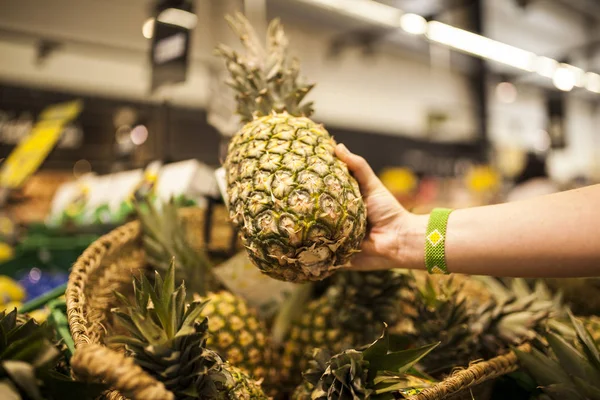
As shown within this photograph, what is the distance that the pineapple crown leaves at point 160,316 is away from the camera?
3.00 feet

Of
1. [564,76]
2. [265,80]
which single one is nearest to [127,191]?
[265,80]

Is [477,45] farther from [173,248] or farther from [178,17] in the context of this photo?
[173,248]

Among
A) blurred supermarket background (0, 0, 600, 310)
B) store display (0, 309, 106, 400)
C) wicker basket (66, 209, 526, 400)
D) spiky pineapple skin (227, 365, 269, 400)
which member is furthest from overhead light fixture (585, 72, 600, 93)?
store display (0, 309, 106, 400)

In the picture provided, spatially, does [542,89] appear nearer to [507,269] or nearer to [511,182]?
[511,182]

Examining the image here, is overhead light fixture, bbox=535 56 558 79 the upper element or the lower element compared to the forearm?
upper

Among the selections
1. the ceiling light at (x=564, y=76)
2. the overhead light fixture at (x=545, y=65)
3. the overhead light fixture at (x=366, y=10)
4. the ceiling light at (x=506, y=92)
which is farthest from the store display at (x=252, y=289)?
the ceiling light at (x=506, y=92)

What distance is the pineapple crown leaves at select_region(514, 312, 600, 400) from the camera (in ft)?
3.89

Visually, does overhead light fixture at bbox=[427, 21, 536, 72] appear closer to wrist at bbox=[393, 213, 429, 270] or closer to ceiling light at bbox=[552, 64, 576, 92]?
ceiling light at bbox=[552, 64, 576, 92]

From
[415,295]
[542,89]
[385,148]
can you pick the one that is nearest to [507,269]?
[415,295]

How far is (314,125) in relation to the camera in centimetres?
134

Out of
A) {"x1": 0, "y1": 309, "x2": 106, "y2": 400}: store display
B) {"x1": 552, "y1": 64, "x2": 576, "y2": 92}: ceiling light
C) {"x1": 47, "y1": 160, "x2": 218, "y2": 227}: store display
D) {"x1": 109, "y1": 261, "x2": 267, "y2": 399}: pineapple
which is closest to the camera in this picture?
{"x1": 0, "y1": 309, "x2": 106, "y2": 400}: store display

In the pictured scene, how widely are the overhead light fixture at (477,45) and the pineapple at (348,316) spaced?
615 cm

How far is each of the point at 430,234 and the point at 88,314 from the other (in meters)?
0.97

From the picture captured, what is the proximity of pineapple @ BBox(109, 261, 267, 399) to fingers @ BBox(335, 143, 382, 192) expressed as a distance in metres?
0.58
